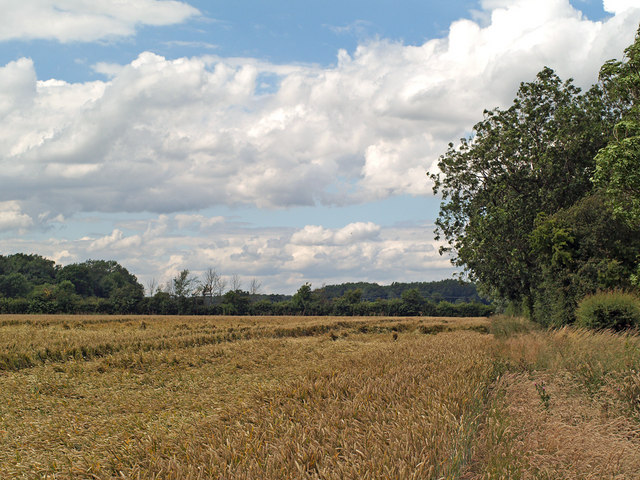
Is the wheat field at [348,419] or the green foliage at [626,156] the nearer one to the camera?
the wheat field at [348,419]

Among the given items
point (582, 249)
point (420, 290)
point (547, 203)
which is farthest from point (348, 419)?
point (420, 290)

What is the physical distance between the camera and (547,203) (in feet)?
97.8

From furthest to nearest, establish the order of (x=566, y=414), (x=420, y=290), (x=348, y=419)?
(x=420, y=290), (x=566, y=414), (x=348, y=419)

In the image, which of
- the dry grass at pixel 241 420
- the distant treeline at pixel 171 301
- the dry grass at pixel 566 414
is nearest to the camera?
the dry grass at pixel 241 420

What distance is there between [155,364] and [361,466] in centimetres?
1263

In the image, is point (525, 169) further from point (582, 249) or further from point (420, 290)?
point (420, 290)

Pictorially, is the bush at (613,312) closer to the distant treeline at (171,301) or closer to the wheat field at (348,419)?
the wheat field at (348,419)

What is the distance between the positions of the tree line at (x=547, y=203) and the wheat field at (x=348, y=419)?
11.3 meters

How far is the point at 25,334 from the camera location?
21.2 m

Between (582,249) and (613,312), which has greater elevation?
(582,249)

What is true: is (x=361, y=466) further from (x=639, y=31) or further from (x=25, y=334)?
(x=639, y=31)

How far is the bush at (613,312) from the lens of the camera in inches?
677

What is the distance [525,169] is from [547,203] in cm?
250

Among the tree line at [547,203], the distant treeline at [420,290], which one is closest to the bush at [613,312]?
the tree line at [547,203]
